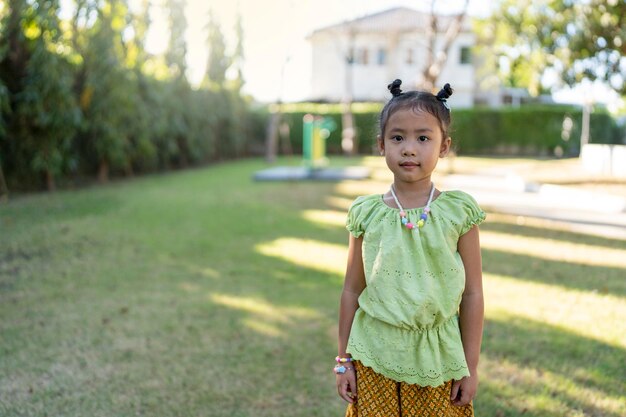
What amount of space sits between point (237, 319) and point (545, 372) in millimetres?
1864

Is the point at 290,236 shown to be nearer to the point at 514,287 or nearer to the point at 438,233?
the point at 514,287

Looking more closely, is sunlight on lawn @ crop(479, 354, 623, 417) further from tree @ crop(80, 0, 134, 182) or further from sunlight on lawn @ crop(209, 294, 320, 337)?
tree @ crop(80, 0, 134, 182)

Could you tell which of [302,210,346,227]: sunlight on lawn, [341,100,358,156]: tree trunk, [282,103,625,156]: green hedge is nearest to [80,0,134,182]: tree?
[302,210,346,227]: sunlight on lawn

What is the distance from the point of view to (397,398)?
170cm

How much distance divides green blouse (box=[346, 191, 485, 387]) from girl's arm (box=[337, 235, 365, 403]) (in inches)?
2.5

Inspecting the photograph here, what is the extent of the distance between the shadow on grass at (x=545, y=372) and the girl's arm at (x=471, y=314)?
1.14 metres

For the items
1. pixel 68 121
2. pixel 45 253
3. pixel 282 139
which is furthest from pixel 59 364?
pixel 282 139

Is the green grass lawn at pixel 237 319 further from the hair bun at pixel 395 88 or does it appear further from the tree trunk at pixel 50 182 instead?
the tree trunk at pixel 50 182

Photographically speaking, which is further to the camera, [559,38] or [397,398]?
[559,38]

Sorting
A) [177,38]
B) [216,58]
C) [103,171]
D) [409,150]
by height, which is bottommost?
[103,171]

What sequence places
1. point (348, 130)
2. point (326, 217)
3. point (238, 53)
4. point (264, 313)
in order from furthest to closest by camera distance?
point (238, 53), point (348, 130), point (326, 217), point (264, 313)

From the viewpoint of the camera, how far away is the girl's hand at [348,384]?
1.73m

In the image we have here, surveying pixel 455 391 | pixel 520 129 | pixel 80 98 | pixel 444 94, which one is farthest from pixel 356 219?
pixel 520 129

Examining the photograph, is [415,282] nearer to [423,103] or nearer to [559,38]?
[423,103]
